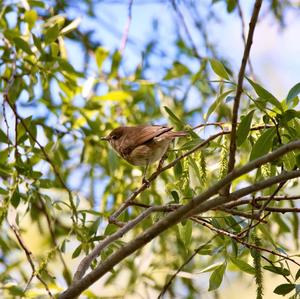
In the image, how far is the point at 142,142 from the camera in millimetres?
3018

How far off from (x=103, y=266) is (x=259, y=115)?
102 centimetres

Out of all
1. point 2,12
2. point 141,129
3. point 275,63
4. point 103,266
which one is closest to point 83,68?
point 2,12

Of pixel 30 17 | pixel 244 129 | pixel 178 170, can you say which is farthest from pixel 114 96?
pixel 244 129

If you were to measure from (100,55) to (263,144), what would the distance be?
2.06 meters

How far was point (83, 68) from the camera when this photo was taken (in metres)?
4.19

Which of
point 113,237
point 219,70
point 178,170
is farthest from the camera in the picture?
point 178,170

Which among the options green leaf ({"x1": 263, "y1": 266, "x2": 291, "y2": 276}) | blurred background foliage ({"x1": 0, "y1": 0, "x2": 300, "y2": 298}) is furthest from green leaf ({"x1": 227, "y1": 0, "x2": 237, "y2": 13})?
green leaf ({"x1": 263, "y1": 266, "x2": 291, "y2": 276})

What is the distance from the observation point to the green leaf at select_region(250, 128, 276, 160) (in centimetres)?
186

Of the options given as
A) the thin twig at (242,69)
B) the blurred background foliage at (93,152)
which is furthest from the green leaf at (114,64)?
the thin twig at (242,69)

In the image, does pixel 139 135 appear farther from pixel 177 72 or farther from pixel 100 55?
pixel 177 72

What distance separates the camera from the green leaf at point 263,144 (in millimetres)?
1863

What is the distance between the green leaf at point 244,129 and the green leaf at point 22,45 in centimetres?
153

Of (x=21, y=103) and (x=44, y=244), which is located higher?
(x=21, y=103)

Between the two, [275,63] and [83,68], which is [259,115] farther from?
[275,63]
